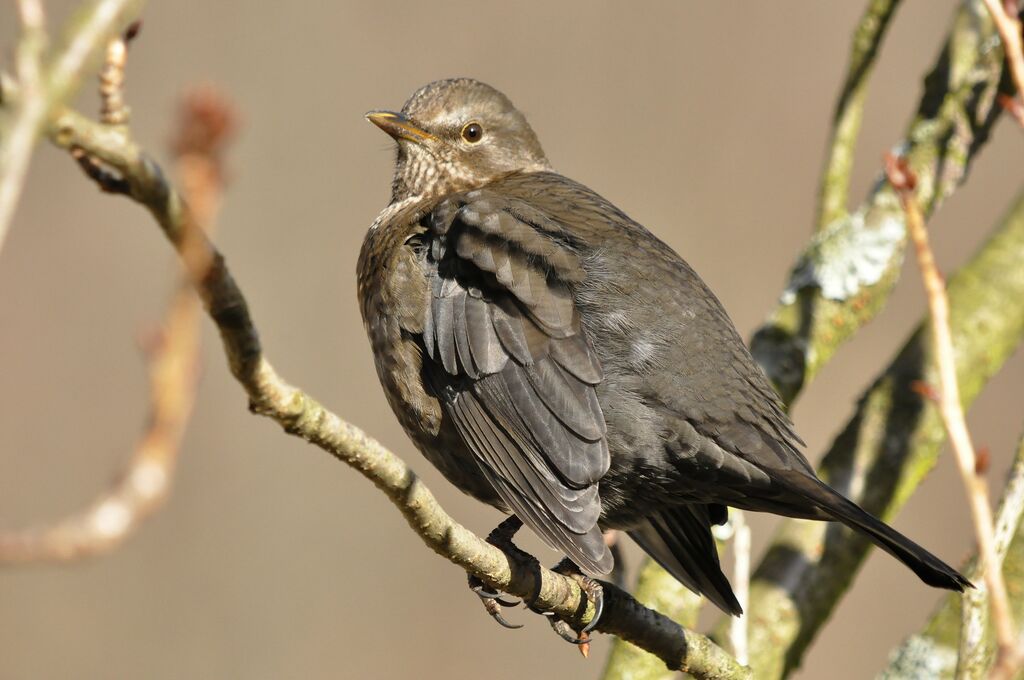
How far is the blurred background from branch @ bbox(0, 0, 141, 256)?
216 inches

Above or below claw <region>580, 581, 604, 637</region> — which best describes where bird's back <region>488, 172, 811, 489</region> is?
above

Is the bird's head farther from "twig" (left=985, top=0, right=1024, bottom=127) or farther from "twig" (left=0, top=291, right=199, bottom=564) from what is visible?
"twig" (left=0, top=291, right=199, bottom=564)

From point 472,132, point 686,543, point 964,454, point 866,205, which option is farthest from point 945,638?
point 472,132

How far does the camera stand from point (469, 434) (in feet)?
11.7

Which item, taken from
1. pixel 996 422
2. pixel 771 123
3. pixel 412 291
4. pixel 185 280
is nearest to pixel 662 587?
pixel 412 291

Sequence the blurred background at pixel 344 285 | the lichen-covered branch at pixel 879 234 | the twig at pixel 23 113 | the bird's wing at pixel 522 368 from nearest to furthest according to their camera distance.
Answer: the twig at pixel 23 113, the bird's wing at pixel 522 368, the lichen-covered branch at pixel 879 234, the blurred background at pixel 344 285

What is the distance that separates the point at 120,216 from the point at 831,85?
14.6 feet

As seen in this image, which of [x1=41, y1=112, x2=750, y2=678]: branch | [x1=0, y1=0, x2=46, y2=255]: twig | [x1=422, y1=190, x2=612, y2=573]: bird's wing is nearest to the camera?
[x1=0, y1=0, x2=46, y2=255]: twig

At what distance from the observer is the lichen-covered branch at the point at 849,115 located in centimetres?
461

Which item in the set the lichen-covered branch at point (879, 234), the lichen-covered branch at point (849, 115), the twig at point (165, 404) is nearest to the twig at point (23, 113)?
the twig at point (165, 404)

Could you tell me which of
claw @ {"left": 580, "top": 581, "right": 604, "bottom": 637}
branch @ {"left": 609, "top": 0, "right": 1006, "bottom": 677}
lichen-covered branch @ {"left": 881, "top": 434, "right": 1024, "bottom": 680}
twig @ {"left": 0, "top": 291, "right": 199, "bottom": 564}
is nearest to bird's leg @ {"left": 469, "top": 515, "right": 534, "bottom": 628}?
claw @ {"left": 580, "top": 581, "right": 604, "bottom": 637}

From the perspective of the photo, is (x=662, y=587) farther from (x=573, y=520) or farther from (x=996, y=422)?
(x=996, y=422)

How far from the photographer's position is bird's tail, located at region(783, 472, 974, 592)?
2.86 meters

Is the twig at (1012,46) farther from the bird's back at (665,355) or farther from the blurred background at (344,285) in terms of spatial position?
the blurred background at (344,285)
